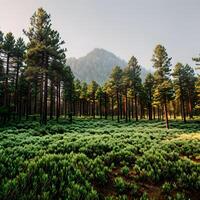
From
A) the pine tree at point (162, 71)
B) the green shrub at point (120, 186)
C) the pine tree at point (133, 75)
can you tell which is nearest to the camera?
the green shrub at point (120, 186)

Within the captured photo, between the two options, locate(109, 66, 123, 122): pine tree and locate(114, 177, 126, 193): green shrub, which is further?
locate(109, 66, 123, 122): pine tree

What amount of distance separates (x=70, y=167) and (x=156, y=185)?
Result: 355 centimetres

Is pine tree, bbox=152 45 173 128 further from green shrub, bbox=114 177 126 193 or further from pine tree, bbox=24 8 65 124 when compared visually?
green shrub, bbox=114 177 126 193

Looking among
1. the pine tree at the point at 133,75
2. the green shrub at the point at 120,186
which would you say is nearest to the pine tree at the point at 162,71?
the pine tree at the point at 133,75

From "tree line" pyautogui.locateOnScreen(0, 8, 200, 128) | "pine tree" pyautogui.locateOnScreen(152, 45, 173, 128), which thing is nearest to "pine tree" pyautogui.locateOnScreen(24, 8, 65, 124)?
"tree line" pyautogui.locateOnScreen(0, 8, 200, 128)

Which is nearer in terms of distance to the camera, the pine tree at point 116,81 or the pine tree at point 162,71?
the pine tree at point 162,71

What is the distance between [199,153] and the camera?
35.5ft

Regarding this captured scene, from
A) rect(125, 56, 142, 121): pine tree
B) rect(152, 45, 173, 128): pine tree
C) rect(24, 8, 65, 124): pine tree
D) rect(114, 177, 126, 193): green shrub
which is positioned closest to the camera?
rect(114, 177, 126, 193): green shrub

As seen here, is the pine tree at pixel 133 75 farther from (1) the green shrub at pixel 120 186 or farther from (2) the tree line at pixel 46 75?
(1) the green shrub at pixel 120 186

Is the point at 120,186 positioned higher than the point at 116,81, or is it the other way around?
the point at 116,81

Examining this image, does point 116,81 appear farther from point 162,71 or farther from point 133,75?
point 162,71

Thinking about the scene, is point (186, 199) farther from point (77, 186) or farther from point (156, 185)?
point (77, 186)

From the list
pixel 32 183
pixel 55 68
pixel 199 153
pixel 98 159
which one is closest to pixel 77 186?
pixel 32 183

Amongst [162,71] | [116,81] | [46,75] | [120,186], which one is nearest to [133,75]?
[116,81]
